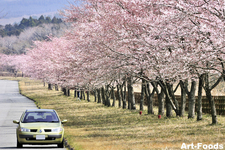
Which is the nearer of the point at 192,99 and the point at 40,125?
the point at 40,125

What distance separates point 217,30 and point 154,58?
4512 millimetres

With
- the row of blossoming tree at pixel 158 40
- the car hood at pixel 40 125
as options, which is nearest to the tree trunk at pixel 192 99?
the row of blossoming tree at pixel 158 40

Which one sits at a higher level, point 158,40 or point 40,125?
point 158,40

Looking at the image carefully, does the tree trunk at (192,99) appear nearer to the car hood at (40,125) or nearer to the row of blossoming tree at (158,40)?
the row of blossoming tree at (158,40)

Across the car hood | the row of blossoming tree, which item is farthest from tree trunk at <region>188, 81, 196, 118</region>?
the car hood

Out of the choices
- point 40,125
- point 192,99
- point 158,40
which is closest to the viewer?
point 40,125

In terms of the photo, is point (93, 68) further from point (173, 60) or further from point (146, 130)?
point (173, 60)

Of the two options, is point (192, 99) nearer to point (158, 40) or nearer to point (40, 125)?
point (158, 40)

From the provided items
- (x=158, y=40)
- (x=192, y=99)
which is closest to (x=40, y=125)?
(x=158, y=40)

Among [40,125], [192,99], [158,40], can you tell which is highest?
[158,40]

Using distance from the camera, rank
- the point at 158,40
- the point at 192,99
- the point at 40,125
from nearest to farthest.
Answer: the point at 40,125 → the point at 158,40 → the point at 192,99

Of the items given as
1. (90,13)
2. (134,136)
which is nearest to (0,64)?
(90,13)

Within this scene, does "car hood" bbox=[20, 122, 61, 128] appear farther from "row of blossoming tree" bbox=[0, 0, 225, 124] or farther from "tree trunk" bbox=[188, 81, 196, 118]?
"tree trunk" bbox=[188, 81, 196, 118]

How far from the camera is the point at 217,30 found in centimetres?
1135
